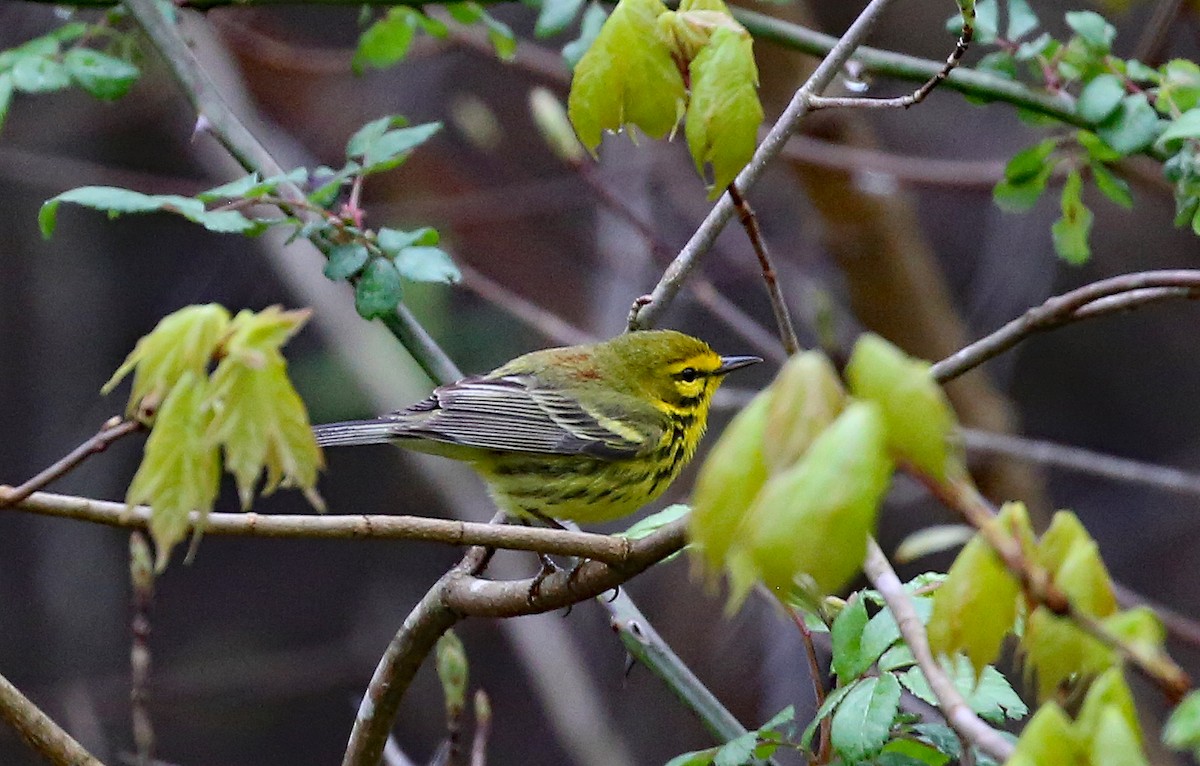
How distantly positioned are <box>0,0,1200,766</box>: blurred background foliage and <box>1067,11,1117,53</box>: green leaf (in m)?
3.71

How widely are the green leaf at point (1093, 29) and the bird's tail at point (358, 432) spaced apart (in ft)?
5.89

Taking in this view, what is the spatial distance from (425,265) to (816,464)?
143 cm

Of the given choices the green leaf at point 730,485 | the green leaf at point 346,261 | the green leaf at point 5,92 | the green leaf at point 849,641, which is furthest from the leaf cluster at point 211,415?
the green leaf at point 5,92

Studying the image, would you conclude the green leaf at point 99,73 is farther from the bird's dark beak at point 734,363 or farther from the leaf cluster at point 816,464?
the leaf cluster at point 816,464

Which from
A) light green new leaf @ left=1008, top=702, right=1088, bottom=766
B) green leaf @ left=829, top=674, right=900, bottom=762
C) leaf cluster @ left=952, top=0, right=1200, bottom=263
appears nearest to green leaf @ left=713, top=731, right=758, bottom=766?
green leaf @ left=829, top=674, right=900, bottom=762

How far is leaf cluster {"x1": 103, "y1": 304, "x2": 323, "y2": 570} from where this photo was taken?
1.25m

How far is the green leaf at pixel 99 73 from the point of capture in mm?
2734

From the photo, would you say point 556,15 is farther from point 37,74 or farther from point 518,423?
point 518,423

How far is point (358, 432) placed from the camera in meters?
3.25

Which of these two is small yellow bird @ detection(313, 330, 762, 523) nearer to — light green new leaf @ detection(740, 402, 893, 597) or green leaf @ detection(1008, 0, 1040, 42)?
green leaf @ detection(1008, 0, 1040, 42)

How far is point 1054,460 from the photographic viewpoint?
3.83 meters

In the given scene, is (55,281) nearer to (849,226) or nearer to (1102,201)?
(849,226)

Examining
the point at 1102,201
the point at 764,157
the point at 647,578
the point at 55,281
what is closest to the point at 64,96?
the point at 55,281

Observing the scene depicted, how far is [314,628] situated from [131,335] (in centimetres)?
192
